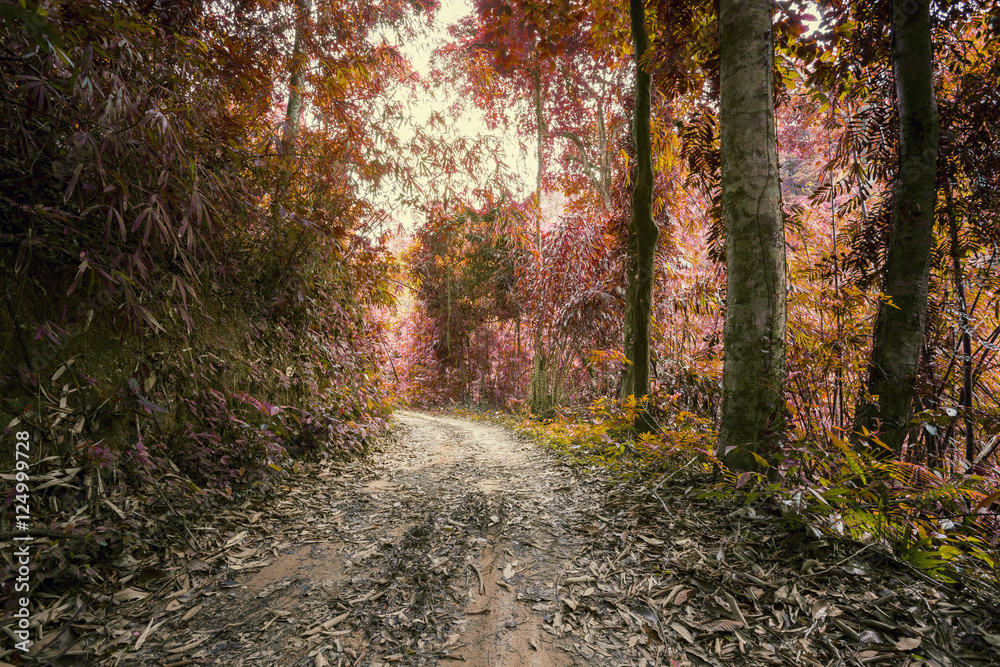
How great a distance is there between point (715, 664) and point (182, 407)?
3.05m

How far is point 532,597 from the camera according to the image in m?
1.73

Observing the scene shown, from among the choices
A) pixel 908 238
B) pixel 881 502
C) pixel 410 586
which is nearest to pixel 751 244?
pixel 908 238

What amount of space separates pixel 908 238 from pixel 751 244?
1055 millimetres

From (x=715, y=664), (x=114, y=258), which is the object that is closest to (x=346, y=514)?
(x=114, y=258)

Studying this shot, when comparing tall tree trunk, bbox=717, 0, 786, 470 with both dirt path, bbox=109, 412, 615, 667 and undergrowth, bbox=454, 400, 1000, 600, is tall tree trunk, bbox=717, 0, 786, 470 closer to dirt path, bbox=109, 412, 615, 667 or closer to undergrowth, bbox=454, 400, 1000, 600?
undergrowth, bbox=454, 400, 1000, 600

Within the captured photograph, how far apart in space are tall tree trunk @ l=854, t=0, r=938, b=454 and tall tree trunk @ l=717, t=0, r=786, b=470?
0.73 metres

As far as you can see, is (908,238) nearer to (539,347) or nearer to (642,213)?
(642,213)

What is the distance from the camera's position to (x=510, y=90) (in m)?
8.80

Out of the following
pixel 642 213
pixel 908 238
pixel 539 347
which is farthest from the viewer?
pixel 539 347

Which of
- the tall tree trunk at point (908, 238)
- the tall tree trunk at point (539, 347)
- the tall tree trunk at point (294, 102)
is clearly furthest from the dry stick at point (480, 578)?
the tall tree trunk at point (539, 347)

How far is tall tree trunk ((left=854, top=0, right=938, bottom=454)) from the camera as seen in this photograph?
237 centimetres

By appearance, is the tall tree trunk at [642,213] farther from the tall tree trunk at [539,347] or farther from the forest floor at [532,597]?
the tall tree trunk at [539,347]

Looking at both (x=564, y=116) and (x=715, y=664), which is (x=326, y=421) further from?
(x=564, y=116)

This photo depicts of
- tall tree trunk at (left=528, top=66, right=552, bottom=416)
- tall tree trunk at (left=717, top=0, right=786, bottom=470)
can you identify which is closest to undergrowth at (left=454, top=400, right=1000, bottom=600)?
tall tree trunk at (left=717, top=0, right=786, bottom=470)
